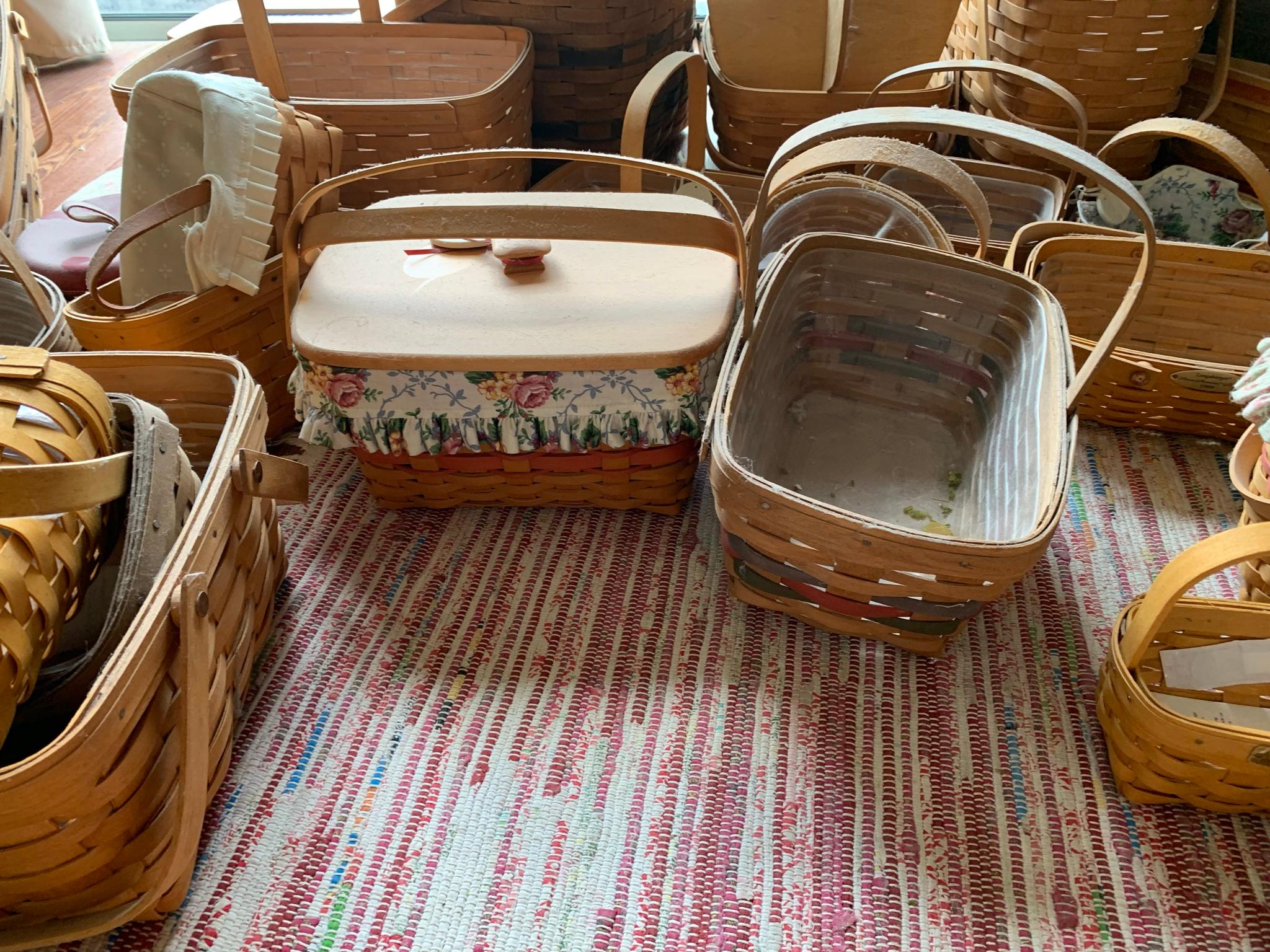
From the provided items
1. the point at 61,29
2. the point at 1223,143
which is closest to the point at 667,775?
the point at 1223,143

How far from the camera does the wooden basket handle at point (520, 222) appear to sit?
0.79 meters

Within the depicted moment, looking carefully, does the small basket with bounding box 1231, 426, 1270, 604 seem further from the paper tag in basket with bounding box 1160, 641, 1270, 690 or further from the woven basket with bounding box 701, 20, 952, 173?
the woven basket with bounding box 701, 20, 952, 173

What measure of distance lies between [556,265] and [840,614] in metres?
0.44

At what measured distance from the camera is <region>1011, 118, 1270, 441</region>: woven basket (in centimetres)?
96

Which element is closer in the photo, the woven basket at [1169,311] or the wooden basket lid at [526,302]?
the wooden basket lid at [526,302]

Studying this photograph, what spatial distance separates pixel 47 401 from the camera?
0.63 m

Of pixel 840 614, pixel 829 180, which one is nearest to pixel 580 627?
pixel 840 614

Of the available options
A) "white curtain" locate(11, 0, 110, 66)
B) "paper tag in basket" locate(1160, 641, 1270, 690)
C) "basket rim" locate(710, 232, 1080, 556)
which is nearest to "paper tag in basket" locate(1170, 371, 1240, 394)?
"basket rim" locate(710, 232, 1080, 556)

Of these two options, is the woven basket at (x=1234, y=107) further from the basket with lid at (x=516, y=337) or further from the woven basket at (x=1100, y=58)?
the basket with lid at (x=516, y=337)

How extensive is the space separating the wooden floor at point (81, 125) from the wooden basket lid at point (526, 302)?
872 millimetres

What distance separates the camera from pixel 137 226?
2.82 feet

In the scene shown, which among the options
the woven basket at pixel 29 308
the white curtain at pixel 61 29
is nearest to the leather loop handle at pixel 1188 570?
the woven basket at pixel 29 308

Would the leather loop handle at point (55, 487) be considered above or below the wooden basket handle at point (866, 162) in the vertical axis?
below

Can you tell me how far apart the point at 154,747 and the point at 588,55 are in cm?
109
